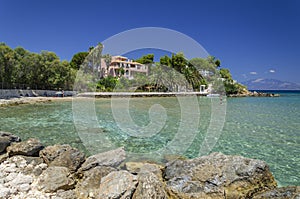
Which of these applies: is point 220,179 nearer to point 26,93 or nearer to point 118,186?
point 118,186

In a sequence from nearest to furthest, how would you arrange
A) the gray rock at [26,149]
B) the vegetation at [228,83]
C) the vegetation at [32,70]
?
the gray rock at [26,149] → the vegetation at [32,70] → the vegetation at [228,83]

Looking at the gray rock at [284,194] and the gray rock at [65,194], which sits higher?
the gray rock at [284,194]

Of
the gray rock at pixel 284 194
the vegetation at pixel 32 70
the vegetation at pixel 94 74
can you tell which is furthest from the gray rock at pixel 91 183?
the vegetation at pixel 32 70

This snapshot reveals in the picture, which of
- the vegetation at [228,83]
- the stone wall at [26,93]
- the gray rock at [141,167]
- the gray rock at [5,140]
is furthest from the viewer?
the vegetation at [228,83]

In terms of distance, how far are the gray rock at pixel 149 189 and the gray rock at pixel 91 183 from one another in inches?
33.6

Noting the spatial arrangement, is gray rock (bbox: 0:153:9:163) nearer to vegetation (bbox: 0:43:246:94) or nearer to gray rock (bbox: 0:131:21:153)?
gray rock (bbox: 0:131:21:153)

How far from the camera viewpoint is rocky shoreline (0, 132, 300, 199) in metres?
3.80

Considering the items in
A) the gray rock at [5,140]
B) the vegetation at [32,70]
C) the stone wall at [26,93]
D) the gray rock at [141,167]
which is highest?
the vegetation at [32,70]

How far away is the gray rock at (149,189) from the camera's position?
3602mm

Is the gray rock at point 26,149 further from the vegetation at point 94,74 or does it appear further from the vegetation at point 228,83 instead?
the vegetation at point 228,83

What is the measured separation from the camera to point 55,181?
169 inches

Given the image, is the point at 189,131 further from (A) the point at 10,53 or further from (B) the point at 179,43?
(A) the point at 10,53

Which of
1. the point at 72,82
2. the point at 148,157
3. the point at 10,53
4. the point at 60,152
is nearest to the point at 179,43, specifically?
the point at 148,157

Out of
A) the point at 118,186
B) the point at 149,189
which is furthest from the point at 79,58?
the point at 149,189
